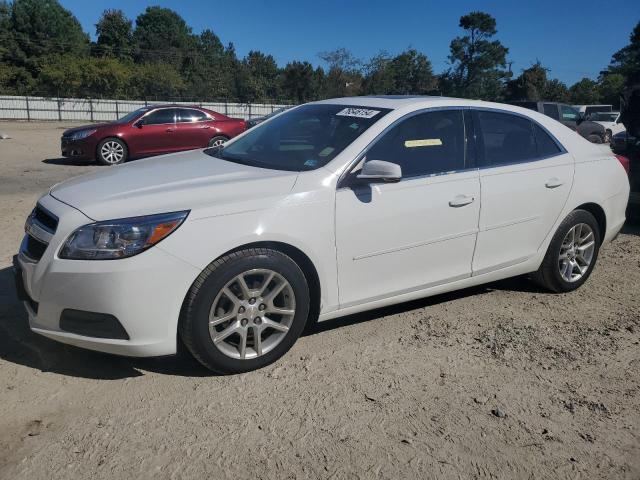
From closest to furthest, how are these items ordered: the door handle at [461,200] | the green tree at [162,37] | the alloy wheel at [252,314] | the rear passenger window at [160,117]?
the alloy wheel at [252,314]
the door handle at [461,200]
the rear passenger window at [160,117]
the green tree at [162,37]

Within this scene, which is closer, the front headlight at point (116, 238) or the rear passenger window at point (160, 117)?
the front headlight at point (116, 238)

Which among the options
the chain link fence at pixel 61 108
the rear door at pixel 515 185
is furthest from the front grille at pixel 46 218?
the chain link fence at pixel 61 108

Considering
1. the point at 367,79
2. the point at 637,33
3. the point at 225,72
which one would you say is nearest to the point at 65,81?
the point at 225,72

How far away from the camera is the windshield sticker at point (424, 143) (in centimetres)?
392

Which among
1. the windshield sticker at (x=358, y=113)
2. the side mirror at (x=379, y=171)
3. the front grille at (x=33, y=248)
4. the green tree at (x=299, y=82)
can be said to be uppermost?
the green tree at (x=299, y=82)

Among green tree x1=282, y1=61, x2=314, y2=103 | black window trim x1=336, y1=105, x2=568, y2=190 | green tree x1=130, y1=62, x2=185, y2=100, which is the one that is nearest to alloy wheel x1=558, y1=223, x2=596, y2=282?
black window trim x1=336, y1=105, x2=568, y2=190

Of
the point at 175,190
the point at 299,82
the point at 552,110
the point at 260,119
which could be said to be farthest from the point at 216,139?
the point at 299,82

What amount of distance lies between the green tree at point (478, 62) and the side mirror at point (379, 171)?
65635 mm

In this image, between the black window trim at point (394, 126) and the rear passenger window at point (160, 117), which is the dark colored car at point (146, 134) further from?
the black window trim at point (394, 126)

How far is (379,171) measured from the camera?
11.4ft

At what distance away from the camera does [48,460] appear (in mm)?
2566

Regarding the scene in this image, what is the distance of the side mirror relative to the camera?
3.47m

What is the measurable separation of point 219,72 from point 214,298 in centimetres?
6536

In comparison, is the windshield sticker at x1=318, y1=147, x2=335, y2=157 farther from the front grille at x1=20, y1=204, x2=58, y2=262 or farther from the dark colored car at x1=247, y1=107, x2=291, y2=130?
the front grille at x1=20, y1=204, x2=58, y2=262
